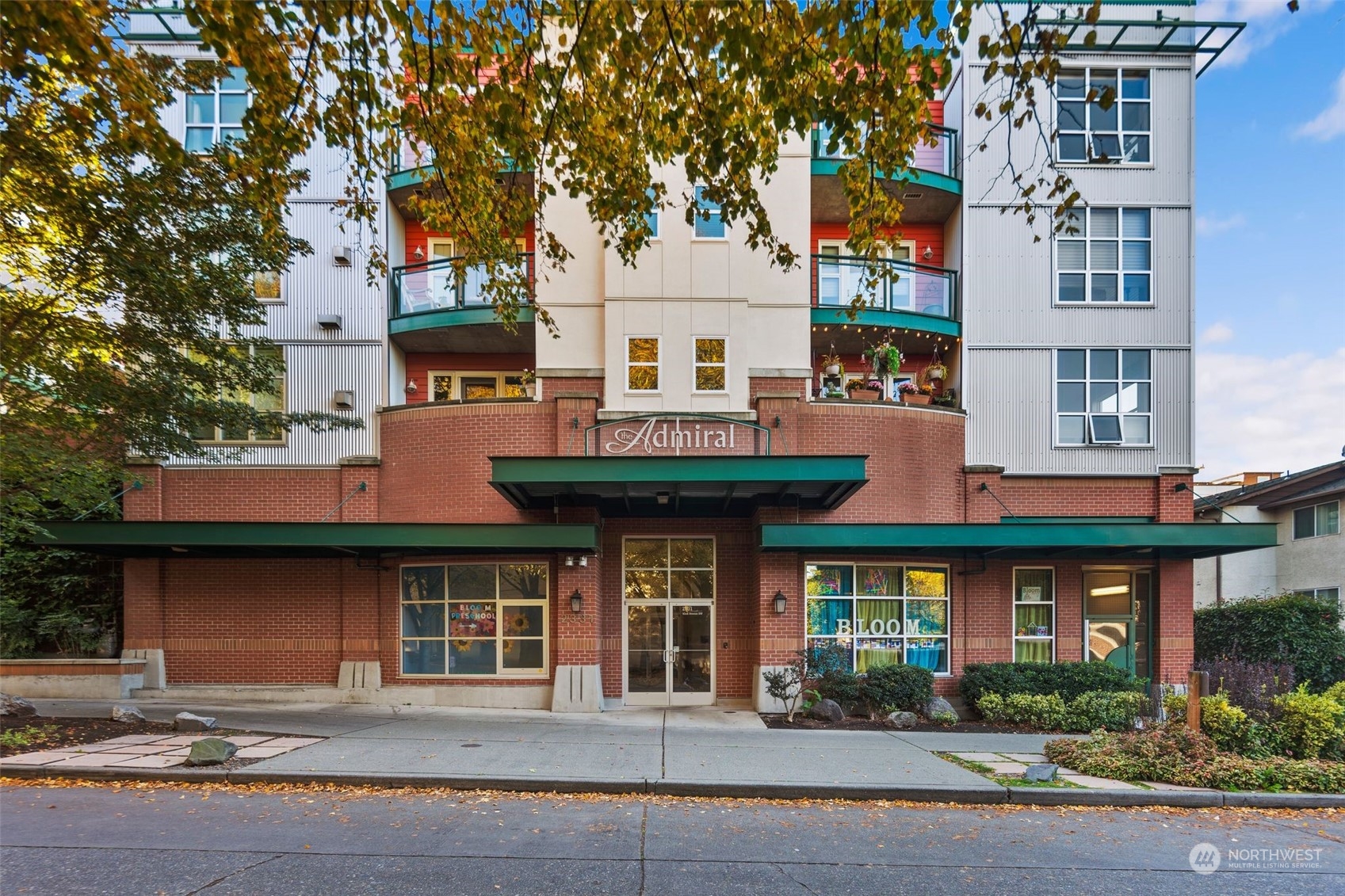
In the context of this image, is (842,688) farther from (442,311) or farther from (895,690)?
(442,311)

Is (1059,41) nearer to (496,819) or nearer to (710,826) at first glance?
(710,826)

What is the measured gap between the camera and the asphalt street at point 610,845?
5.39 metres

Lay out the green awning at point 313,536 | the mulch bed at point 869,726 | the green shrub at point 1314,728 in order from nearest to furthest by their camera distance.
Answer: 1. the green shrub at point 1314,728
2. the mulch bed at point 869,726
3. the green awning at point 313,536

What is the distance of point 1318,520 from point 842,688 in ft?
54.3

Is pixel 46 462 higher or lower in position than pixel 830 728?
higher

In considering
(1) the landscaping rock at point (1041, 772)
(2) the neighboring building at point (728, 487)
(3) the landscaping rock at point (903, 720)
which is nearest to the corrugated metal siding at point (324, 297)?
(2) the neighboring building at point (728, 487)

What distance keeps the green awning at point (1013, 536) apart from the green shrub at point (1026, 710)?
8.45 feet

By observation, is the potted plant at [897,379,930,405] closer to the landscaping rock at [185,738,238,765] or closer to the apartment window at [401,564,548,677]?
the apartment window at [401,564,548,677]

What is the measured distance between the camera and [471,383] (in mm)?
16125

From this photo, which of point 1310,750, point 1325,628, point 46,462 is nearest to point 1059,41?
point 1310,750

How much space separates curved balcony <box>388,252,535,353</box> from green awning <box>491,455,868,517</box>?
151 inches

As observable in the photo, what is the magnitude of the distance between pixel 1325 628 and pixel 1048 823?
13.2 m

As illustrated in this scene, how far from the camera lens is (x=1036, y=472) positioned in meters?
14.7

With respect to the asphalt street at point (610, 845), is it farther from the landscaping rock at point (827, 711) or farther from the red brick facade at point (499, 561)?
the red brick facade at point (499, 561)
